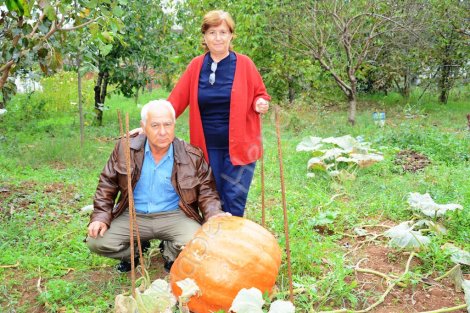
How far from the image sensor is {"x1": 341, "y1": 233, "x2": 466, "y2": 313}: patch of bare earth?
9.23 ft

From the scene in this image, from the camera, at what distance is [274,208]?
4.64 metres

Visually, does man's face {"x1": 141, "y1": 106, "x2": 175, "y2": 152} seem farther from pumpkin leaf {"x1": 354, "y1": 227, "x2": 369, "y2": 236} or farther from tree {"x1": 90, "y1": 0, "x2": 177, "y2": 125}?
tree {"x1": 90, "y1": 0, "x2": 177, "y2": 125}

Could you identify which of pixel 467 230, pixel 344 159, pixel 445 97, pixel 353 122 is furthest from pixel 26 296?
pixel 445 97

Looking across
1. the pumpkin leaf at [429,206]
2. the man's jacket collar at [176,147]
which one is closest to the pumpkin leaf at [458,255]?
the pumpkin leaf at [429,206]

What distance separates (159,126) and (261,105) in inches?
26.5

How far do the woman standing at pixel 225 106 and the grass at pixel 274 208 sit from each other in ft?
2.18

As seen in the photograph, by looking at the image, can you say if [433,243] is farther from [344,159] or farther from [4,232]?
[4,232]

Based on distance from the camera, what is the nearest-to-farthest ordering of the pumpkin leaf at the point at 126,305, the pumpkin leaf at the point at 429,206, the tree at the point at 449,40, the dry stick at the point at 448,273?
1. the pumpkin leaf at the point at 126,305
2. the dry stick at the point at 448,273
3. the pumpkin leaf at the point at 429,206
4. the tree at the point at 449,40

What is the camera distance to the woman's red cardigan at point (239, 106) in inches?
128

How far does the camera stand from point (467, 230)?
3.67 meters

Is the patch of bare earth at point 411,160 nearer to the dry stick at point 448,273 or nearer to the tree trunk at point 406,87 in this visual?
the dry stick at point 448,273

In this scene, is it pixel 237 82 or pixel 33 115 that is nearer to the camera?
pixel 237 82

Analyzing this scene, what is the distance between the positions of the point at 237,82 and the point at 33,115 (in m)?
8.47

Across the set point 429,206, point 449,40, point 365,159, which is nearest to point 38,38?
point 429,206
